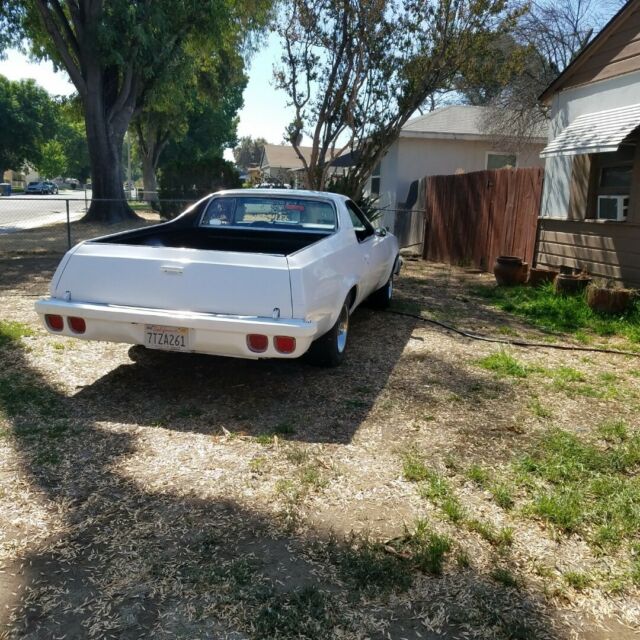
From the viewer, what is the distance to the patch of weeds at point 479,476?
11.6 ft

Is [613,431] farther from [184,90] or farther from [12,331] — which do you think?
[184,90]

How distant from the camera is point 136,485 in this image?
3.42 m

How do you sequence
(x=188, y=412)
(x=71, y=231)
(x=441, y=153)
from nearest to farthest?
1. (x=188, y=412)
2. (x=71, y=231)
3. (x=441, y=153)

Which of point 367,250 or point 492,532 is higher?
point 367,250

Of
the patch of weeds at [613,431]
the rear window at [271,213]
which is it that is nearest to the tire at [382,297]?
the rear window at [271,213]

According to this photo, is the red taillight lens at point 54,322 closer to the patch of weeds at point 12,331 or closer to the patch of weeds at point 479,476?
the patch of weeds at point 12,331

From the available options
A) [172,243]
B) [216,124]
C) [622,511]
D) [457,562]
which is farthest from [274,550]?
[216,124]

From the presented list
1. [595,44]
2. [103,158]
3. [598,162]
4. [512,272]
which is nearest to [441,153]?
[595,44]

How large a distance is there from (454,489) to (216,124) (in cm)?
4517

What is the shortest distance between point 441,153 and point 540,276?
384 inches

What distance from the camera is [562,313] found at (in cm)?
830

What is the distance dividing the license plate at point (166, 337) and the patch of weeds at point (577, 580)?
2763mm

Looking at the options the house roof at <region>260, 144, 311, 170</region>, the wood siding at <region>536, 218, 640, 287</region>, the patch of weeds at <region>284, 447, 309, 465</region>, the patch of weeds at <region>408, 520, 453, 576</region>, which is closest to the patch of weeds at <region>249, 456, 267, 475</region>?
the patch of weeds at <region>284, 447, 309, 465</region>

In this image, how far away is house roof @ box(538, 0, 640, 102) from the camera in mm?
8995
